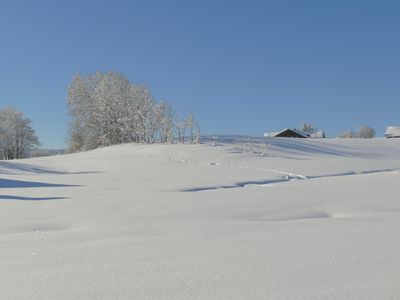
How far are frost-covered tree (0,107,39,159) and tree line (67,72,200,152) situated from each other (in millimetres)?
12947

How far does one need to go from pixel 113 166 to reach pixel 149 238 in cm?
1584

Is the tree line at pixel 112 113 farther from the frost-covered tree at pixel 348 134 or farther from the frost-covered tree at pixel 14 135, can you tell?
the frost-covered tree at pixel 348 134

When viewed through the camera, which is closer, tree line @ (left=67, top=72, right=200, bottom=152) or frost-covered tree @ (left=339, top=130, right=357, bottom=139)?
tree line @ (left=67, top=72, right=200, bottom=152)

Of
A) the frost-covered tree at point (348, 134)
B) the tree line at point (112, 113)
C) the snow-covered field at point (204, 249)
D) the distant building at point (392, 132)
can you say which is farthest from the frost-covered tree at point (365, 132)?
the snow-covered field at point (204, 249)

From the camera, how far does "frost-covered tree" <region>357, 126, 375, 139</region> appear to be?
263 ft

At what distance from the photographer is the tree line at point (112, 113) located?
2942 centimetres

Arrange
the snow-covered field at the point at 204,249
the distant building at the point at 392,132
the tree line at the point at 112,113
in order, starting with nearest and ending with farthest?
the snow-covered field at the point at 204,249 → the tree line at the point at 112,113 → the distant building at the point at 392,132

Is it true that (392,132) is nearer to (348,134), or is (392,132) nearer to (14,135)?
(348,134)

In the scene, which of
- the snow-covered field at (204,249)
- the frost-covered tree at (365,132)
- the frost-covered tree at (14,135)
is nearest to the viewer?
the snow-covered field at (204,249)

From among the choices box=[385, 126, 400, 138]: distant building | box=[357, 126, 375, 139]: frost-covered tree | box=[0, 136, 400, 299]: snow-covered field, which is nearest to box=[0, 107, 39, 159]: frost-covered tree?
box=[0, 136, 400, 299]: snow-covered field

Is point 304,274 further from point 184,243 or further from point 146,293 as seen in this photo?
point 184,243

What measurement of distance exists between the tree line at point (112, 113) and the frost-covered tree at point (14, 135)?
510 inches

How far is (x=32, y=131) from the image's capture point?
47625mm

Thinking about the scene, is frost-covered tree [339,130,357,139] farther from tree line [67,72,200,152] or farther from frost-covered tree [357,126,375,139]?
tree line [67,72,200,152]
